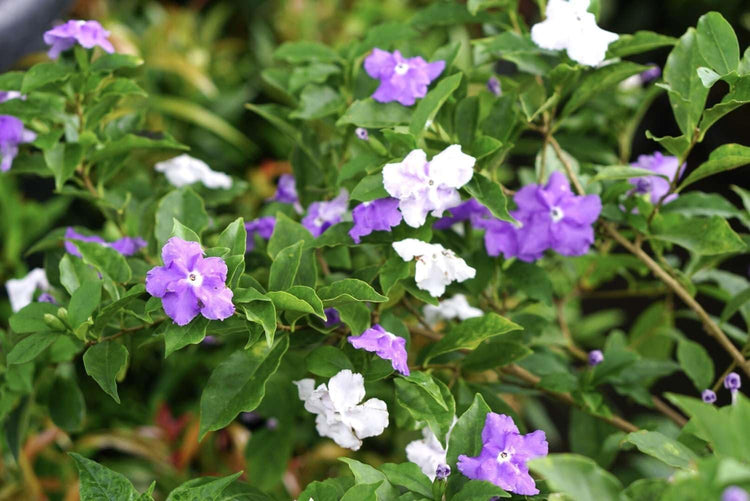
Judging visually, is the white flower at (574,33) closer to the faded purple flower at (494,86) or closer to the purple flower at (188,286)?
the faded purple flower at (494,86)

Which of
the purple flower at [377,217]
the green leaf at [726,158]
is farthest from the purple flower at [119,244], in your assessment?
the green leaf at [726,158]

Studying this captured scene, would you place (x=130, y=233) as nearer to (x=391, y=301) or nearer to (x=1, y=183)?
(x=391, y=301)

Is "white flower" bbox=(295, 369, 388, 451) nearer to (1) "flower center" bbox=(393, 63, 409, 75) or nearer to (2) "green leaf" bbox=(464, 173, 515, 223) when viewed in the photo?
(2) "green leaf" bbox=(464, 173, 515, 223)

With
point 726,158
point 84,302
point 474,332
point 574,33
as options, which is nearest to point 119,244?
point 84,302

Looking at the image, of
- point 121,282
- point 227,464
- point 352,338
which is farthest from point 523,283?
point 227,464

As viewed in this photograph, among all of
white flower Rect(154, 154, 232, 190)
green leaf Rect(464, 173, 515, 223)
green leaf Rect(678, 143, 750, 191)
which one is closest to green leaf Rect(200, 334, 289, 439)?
green leaf Rect(464, 173, 515, 223)
